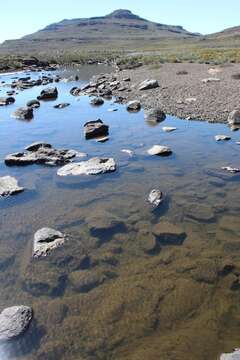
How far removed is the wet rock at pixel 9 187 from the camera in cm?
1533

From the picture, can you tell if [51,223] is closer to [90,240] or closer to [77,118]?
[90,240]

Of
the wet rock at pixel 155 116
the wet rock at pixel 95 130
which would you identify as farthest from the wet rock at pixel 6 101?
the wet rock at pixel 95 130

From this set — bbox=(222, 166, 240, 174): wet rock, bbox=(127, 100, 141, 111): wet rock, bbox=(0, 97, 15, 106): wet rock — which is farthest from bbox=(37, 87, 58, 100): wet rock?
bbox=(222, 166, 240, 174): wet rock

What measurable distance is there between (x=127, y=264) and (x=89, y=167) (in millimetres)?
7347

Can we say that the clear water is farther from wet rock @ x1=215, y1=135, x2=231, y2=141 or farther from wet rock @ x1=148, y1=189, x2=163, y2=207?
wet rock @ x1=215, y1=135, x2=231, y2=141

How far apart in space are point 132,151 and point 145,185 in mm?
4599

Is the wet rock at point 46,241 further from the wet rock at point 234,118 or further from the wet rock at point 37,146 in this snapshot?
the wet rock at point 234,118

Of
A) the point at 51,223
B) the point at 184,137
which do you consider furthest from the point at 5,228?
the point at 184,137

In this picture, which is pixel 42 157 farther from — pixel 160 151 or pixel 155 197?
pixel 155 197

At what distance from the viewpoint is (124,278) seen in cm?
987

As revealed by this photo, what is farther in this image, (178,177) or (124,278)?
(178,177)

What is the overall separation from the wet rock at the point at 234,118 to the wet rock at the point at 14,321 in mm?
17609

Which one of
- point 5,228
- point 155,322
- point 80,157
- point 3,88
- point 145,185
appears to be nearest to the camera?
point 155,322

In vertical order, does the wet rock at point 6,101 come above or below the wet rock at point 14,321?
above
